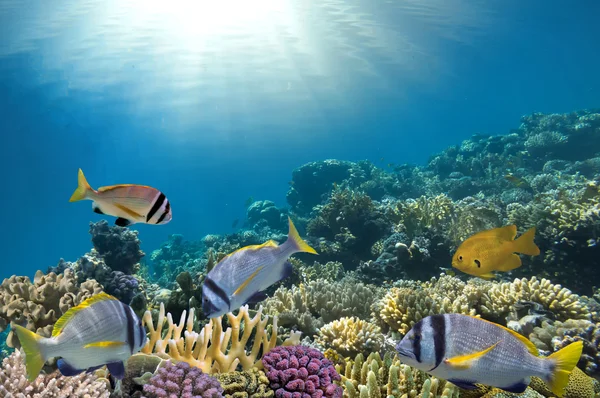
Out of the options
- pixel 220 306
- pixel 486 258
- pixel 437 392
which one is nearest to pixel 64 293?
pixel 220 306

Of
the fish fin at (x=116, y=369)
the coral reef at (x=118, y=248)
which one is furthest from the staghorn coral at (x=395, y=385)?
the coral reef at (x=118, y=248)

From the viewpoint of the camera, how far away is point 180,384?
251 centimetres

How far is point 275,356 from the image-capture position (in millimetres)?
3090

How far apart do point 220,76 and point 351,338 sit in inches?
2088

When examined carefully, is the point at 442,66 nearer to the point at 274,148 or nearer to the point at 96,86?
the point at 96,86

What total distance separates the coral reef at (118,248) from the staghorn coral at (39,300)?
4.77 m

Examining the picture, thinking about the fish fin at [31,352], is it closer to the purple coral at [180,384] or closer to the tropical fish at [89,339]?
the tropical fish at [89,339]

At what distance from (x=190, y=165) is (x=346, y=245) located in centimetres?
13564

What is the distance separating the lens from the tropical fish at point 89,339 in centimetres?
195

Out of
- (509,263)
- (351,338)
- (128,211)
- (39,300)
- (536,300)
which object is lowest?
(536,300)

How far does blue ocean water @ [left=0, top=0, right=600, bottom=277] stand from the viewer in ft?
109

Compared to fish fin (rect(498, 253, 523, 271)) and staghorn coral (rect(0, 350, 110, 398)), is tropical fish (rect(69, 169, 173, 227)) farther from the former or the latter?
fish fin (rect(498, 253, 523, 271))

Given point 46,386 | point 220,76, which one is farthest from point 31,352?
point 220,76

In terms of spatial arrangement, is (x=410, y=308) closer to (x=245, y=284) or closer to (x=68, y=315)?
(x=245, y=284)
